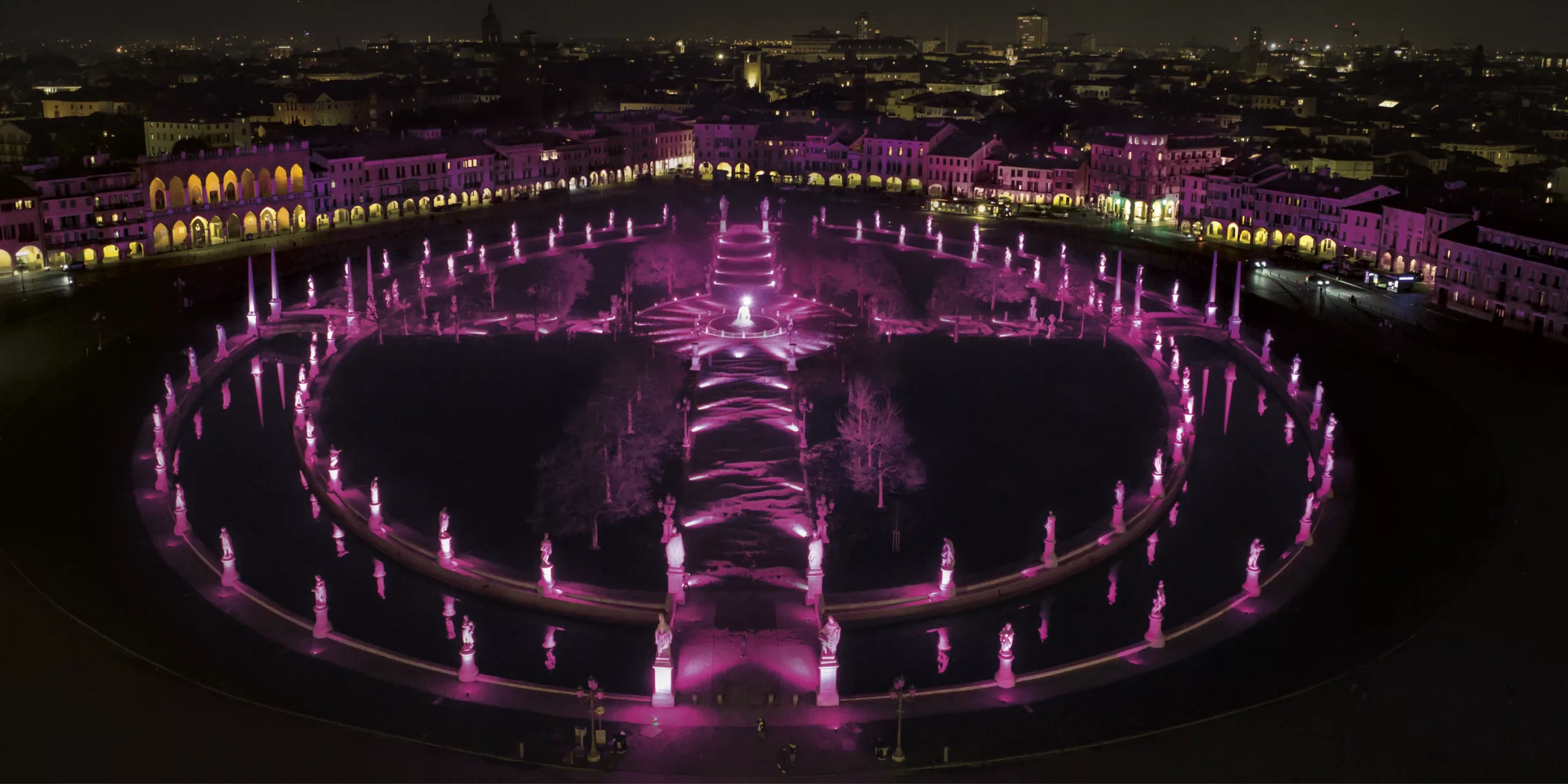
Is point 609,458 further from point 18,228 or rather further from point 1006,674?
point 18,228

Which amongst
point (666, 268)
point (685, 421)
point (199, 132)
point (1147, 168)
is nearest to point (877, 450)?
point (685, 421)

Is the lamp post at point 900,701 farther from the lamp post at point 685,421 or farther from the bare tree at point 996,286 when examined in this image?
the bare tree at point 996,286

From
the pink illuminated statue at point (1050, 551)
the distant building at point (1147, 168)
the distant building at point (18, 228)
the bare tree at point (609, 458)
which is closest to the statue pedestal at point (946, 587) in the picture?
the pink illuminated statue at point (1050, 551)

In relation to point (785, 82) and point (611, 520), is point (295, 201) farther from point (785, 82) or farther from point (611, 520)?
point (785, 82)

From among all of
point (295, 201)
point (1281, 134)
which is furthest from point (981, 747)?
A: point (1281, 134)

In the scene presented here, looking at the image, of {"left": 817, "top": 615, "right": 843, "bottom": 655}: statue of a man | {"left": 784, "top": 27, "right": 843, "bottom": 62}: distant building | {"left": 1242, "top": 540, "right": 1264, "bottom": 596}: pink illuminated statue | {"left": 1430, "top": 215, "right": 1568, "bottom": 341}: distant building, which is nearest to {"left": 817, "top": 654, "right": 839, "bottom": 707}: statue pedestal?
{"left": 817, "top": 615, "right": 843, "bottom": 655}: statue of a man
